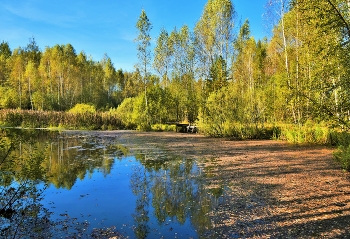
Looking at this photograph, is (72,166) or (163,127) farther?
(163,127)

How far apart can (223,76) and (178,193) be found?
80.4 feet

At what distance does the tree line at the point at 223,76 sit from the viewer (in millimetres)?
6789

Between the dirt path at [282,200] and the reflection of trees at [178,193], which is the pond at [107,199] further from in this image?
the dirt path at [282,200]

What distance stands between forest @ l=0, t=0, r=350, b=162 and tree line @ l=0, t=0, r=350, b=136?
0.13 ft

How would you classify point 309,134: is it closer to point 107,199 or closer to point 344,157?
point 344,157

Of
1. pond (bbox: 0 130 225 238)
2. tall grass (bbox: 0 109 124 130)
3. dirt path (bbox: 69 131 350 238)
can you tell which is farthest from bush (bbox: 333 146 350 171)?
tall grass (bbox: 0 109 124 130)

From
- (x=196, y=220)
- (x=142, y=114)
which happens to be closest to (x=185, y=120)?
(x=142, y=114)

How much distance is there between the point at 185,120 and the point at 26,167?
2780cm

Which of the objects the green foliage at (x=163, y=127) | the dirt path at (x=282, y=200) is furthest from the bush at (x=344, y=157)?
the green foliage at (x=163, y=127)

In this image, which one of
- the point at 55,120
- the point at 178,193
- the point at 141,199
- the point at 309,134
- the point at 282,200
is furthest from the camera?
the point at 55,120

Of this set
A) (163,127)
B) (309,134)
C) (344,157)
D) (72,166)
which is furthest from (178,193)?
(163,127)

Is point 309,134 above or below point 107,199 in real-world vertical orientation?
above

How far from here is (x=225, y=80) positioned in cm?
2908

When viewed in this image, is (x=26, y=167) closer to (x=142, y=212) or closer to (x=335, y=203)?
(x=142, y=212)
